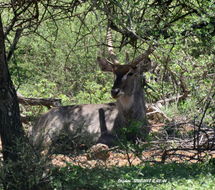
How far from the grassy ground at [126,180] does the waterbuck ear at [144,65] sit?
609cm

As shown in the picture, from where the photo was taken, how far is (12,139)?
4.91 metres

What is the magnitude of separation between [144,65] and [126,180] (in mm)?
6721

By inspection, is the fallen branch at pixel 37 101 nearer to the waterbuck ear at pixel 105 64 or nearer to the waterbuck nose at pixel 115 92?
the waterbuck ear at pixel 105 64

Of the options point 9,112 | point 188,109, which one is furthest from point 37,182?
point 188,109

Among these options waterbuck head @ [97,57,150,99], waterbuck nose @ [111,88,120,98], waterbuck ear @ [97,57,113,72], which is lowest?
waterbuck nose @ [111,88,120,98]

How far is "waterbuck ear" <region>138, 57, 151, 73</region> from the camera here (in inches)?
455

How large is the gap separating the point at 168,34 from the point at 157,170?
257 cm

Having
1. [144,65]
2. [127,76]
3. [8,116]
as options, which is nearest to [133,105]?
Answer: [127,76]

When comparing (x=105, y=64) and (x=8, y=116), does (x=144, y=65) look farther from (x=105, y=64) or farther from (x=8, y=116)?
(x=8, y=116)

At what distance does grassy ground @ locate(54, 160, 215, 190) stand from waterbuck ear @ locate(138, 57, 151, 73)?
609 centimetres

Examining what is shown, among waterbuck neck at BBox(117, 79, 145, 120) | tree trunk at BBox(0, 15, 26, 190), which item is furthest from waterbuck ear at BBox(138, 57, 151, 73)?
tree trunk at BBox(0, 15, 26, 190)

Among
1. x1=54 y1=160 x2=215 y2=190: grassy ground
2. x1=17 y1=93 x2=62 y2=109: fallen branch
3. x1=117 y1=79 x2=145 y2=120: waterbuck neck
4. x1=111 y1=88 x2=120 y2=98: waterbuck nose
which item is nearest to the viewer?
x1=54 y1=160 x2=215 y2=190: grassy ground

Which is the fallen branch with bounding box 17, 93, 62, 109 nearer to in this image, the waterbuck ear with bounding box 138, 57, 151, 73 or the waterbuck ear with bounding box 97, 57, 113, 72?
the waterbuck ear with bounding box 97, 57, 113, 72

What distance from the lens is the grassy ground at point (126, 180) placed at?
4.74 m
